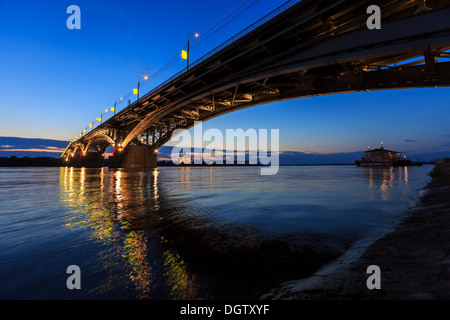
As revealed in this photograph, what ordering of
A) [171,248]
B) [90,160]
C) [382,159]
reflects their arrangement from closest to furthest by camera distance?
[171,248]
[382,159]
[90,160]

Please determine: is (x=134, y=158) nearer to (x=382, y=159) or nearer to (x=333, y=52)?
(x=333, y=52)

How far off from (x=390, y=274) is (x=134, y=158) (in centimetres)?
5683

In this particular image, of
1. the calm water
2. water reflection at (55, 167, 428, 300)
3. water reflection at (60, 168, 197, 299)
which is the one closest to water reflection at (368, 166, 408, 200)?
water reflection at (55, 167, 428, 300)

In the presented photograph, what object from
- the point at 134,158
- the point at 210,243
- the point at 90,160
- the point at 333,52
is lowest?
the point at 210,243

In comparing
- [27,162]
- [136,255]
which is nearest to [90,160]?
[27,162]

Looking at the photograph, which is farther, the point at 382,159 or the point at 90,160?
the point at 90,160

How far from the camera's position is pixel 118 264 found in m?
2.90

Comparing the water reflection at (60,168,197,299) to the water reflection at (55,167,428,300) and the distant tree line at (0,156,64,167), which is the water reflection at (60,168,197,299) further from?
the distant tree line at (0,156,64,167)

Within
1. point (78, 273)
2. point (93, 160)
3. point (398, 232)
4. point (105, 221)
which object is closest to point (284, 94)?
point (398, 232)

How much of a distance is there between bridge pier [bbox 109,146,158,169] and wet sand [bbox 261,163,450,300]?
55194 millimetres

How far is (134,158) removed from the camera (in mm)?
Answer: 52125

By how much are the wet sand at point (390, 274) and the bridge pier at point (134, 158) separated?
55194mm

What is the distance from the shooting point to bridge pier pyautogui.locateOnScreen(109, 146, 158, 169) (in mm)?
50219

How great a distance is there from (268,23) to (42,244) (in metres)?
18.7
